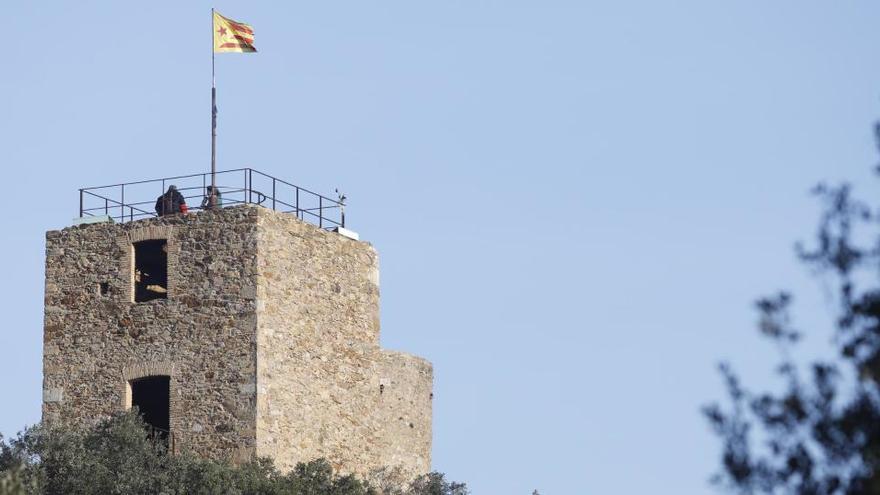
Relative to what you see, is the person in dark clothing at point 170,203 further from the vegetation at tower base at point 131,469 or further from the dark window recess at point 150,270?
the vegetation at tower base at point 131,469

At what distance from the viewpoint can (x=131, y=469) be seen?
35688 mm

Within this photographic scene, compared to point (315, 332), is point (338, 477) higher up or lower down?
lower down

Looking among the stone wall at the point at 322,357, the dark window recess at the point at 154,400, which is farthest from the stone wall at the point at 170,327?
the stone wall at the point at 322,357

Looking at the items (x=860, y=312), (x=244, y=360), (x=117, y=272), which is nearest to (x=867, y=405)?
(x=860, y=312)

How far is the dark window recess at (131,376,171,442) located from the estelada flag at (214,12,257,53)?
7375 mm

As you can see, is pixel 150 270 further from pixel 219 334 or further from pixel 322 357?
pixel 322 357

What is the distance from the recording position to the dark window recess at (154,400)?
37.3 meters

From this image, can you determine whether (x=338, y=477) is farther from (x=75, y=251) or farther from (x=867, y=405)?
(x=867, y=405)

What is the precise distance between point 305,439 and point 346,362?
2123mm

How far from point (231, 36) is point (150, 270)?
18.0ft

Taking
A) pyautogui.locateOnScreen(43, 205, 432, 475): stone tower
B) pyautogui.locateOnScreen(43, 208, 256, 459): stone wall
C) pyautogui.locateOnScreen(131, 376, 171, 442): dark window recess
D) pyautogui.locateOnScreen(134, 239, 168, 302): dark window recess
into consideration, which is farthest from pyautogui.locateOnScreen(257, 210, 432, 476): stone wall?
pyautogui.locateOnScreen(134, 239, 168, 302): dark window recess

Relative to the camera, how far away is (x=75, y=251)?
126 feet

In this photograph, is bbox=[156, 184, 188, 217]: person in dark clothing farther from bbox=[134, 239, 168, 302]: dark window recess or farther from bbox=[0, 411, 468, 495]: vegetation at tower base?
bbox=[0, 411, 468, 495]: vegetation at tower base

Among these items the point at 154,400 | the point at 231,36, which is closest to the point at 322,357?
the point at 154,400
